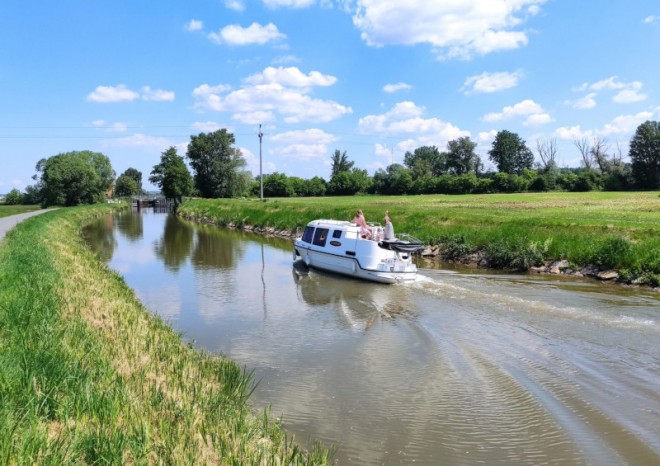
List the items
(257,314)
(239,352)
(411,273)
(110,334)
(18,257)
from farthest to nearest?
1. (411,273)
2. (18,257)
3. (257,314)
4. (239,352)
5. (110,334)

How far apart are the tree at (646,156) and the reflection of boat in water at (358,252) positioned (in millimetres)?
78310

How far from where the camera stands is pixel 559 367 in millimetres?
9648

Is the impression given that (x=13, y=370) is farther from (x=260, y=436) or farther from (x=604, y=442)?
(x=604, y=442)

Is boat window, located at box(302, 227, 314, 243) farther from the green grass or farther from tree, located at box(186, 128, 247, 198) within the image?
tree, located at box(186, 128, 247, 198)

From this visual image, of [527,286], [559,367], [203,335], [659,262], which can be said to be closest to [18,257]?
[203,335]

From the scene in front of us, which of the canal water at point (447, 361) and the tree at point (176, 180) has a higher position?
the tree at point (176, 180)

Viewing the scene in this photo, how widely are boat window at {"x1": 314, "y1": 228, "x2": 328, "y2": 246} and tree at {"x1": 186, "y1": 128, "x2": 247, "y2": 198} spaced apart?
71.7 metres

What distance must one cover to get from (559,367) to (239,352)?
6.47 m

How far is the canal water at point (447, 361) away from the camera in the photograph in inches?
278

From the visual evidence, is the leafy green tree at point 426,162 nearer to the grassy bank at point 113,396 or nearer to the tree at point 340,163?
the tree at point 340,163

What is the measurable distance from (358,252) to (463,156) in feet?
334

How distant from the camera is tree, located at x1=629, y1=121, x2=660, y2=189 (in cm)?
8275

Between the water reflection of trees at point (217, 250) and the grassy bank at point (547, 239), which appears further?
the water reflection of trees at point (217, 250)

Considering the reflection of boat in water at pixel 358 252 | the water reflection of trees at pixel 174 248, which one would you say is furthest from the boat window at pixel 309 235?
the water reflection of trees at pixel 174 248
